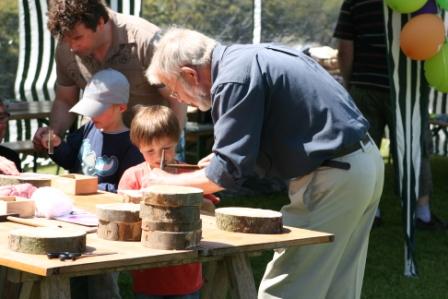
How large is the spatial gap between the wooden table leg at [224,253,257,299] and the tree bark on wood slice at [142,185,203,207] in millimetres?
481

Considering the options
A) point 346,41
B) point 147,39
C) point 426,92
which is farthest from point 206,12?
point 147,39

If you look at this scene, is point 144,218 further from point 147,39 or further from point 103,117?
point 147,39

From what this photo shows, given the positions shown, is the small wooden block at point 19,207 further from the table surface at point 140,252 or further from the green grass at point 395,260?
the green grass at point 395,260

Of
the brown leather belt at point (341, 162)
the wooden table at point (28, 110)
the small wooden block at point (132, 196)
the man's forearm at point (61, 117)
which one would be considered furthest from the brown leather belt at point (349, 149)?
the wooden table at point (28, 110)

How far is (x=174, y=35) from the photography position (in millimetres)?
3291

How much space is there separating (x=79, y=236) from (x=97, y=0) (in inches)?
78.2

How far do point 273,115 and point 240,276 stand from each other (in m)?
0.54

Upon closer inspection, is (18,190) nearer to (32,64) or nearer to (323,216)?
(323,216)

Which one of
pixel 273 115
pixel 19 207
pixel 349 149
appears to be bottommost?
pixel 19 207

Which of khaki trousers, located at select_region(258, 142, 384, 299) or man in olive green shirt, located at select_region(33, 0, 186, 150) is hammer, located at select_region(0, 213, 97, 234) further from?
man in olive green shirt, located at select_region(33, 0, 186, 150)

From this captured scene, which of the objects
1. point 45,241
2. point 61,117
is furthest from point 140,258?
point 61,117

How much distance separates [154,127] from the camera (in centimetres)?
375

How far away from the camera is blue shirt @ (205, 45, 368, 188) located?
3.17 m

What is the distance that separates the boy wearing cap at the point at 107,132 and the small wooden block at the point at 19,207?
90 centimetres
